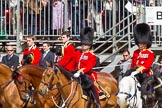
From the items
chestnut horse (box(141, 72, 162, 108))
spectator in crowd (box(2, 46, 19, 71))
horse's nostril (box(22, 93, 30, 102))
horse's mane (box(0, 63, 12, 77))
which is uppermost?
spectator in crowd (box(2, 46, 19, 71))

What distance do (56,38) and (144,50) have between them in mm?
6106

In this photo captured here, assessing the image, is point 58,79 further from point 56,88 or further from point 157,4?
point 157,4

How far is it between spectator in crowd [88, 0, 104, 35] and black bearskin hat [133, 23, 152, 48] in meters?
4.63

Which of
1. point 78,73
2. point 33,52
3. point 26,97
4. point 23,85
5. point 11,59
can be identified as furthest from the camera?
point 11,59

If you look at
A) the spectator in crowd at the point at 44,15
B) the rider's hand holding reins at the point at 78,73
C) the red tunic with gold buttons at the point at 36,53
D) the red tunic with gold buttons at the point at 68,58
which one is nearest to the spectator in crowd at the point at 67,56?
the red tunic with gold buttons at the point at 68,58

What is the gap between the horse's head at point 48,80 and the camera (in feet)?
47.2

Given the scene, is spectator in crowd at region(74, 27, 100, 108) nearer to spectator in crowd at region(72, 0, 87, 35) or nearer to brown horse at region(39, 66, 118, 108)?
brown horse at region(39, 66, 118, 108)

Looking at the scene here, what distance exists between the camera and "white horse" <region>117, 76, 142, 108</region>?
13.8 metres

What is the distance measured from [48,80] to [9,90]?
117 inches

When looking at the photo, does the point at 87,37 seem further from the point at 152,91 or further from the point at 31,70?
the point at 152,91

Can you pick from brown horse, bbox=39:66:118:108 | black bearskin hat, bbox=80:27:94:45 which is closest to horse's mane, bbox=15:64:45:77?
black bearskin hat, bbox=80:27:94:45

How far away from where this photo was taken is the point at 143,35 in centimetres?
1572

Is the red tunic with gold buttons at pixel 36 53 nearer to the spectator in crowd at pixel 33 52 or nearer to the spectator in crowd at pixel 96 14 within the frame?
the spectator in crowd at pixel 33 52

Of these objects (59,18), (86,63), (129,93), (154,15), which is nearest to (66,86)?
(86,63)
